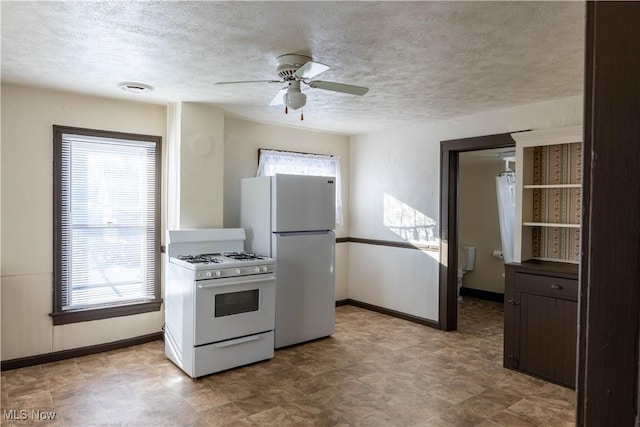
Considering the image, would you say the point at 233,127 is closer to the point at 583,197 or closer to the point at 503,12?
the point at 503,12

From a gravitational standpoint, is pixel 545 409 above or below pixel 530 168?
below

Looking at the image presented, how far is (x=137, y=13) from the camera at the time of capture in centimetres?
219

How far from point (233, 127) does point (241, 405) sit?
9.82 feet

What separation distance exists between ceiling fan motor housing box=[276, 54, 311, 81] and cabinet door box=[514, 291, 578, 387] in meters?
2.59

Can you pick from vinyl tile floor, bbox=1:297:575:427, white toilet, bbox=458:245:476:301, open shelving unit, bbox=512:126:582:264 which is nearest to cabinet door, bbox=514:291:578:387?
vinyl tile floor, bbox=1:297:575:427

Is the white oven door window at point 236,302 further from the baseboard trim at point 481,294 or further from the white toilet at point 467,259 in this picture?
the baseboard trim at point 481,294

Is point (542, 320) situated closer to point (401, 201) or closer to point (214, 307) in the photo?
point (401, 201)

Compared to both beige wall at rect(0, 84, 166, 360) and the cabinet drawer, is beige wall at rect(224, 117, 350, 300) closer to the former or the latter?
beige wall at rect(0, 84, 166, 360)

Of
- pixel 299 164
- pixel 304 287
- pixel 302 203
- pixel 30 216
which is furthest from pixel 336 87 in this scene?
pixel 30 216

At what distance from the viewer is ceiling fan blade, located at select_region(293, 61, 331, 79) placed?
2.57m

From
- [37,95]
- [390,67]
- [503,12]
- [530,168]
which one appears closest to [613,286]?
[503,12]

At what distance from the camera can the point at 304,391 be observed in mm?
3254

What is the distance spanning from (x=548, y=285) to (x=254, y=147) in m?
3.35

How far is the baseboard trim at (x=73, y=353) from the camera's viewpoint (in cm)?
360
